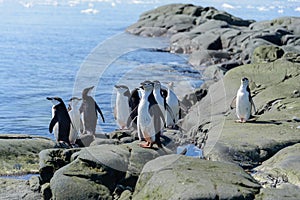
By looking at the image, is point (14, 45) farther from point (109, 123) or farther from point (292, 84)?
point (292, 84)

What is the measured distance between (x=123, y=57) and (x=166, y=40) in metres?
8.24

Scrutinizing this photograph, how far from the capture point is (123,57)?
1264 inches

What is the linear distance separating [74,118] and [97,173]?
4540mm

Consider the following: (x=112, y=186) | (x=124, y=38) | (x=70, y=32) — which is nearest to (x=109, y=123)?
(x=112, y=186)

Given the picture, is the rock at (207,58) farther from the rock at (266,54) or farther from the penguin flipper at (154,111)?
the penguin flipper at (154,111)

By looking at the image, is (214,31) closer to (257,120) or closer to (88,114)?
(257,120)

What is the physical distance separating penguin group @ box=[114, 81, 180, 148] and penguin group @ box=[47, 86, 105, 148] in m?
0.64

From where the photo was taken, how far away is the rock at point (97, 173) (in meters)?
7.70

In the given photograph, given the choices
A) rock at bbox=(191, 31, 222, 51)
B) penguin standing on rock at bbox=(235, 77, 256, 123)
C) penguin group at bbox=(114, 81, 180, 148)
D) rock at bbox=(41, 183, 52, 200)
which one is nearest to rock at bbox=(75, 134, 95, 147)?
penguin group at bbox=(114, 81, 180, 148)

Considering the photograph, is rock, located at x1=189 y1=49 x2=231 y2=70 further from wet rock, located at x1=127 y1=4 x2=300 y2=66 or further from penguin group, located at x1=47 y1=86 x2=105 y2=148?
penguin group, located at x1=47 y1=86 x2=105 y2=148

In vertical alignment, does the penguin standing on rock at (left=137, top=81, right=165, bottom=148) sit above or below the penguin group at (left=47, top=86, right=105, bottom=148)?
above

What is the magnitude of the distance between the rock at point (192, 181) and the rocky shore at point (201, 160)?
1 cm

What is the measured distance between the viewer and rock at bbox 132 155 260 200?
637 cm

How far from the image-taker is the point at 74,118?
40.3 ft
